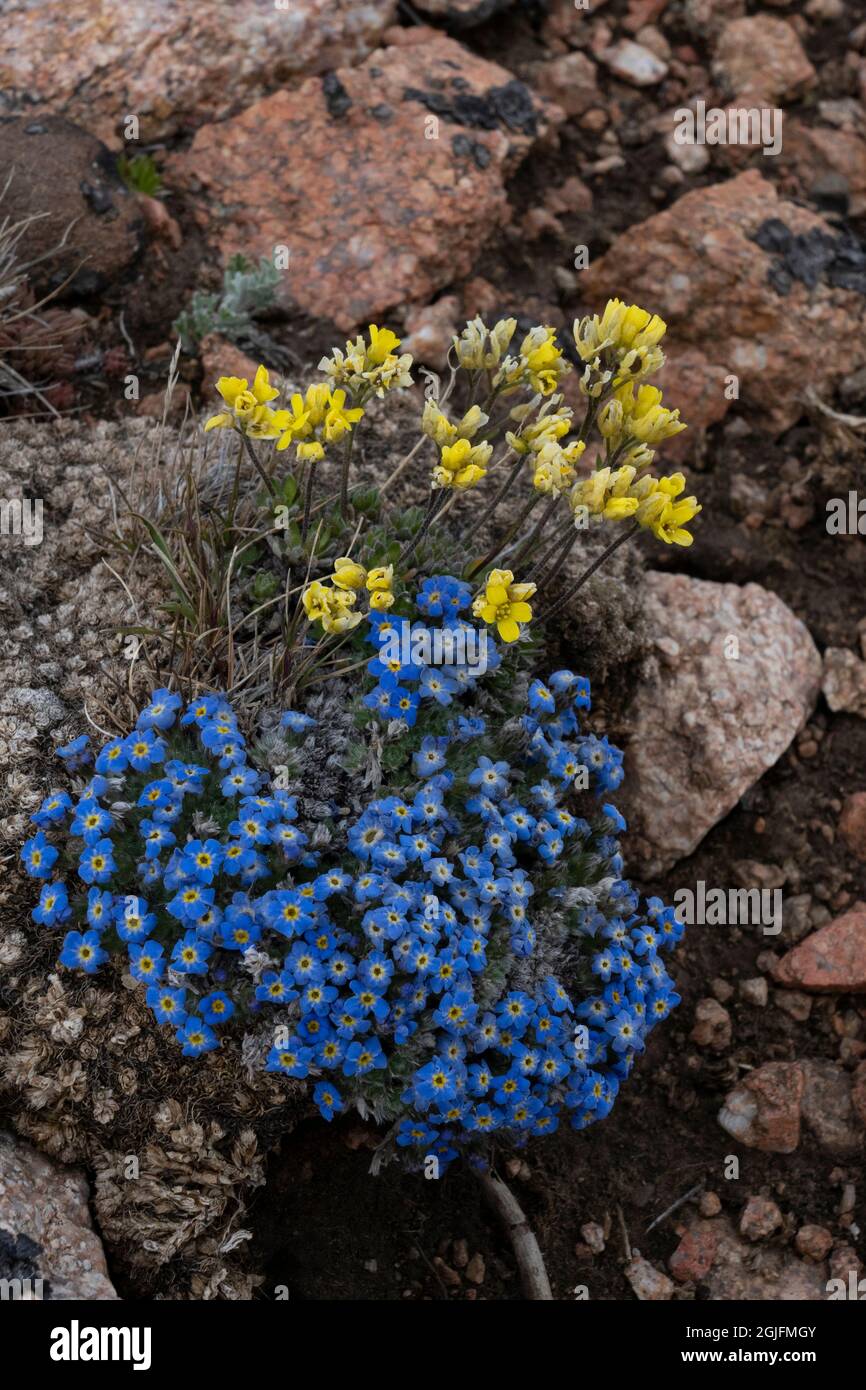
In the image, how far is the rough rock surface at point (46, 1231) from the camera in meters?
3.27

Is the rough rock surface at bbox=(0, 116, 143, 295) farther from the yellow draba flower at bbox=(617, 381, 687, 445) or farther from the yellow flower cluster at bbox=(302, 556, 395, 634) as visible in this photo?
the yellow draba flower at bbox=(617, 381, 687, 445)

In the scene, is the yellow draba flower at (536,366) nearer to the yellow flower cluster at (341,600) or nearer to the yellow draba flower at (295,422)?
the yellow draba flower at (295,422)

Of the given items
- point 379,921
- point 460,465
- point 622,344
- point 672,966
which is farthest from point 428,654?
point 672,966

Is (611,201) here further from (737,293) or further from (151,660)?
(151,660)

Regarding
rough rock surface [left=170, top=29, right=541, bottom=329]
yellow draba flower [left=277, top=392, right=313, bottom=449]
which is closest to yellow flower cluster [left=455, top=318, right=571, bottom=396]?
yellow draba flower [left=277, top=392, right=313, bottom=449]

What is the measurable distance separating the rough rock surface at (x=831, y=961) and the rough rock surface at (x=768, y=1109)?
332mm

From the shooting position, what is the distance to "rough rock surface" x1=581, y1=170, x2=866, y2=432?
5625 millimetres

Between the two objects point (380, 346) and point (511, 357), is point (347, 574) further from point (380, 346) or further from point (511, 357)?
point (511, 357)

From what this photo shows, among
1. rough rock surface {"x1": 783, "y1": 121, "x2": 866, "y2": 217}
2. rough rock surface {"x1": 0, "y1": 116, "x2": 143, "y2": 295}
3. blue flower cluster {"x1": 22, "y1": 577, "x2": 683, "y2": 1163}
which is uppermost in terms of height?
rough rock surface {"x1": 783, "y1": 121, "x2": 866, "y2": 217}

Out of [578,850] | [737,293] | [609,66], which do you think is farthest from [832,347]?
[578,850]

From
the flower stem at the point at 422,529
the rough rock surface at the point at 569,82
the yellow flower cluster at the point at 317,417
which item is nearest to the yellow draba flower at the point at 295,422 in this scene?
the yellow flower cluster at the point at 317,417

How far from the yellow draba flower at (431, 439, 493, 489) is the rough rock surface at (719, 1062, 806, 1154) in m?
2.27

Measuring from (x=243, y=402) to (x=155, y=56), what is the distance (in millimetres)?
2976

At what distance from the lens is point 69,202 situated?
17.1ft
